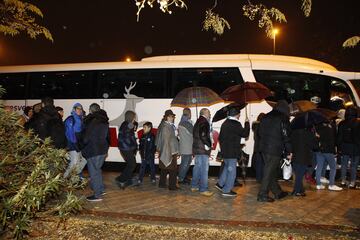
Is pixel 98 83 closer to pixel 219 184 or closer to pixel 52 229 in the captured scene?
pixel 219 184

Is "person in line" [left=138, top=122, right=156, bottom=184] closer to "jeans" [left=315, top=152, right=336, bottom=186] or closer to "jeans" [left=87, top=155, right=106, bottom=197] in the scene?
"jeans" [left=87, top=155, right=106, bottom=197]

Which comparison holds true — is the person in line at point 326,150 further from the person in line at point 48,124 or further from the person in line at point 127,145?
the person in line at point 48,124

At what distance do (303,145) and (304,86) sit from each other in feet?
10.9

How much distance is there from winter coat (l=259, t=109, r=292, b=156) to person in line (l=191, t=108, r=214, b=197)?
1.27 meters

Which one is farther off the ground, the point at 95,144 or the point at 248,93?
the point at 248,93

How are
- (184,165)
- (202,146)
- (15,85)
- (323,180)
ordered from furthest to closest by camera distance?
(15,85)
(323,180)
(184,165)
(202,146)

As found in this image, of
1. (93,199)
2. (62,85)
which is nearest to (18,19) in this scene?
(62,85)

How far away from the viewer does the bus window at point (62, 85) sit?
12.5 m

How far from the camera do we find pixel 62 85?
504 inches

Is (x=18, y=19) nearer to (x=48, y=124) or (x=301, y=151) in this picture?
(x=48, y=124)

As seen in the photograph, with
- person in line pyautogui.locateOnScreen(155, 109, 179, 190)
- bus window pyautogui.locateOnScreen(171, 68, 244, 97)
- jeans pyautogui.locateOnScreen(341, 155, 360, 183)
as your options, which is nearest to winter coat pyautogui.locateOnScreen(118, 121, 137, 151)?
person in line pyautogui.locateOnScreen(155, 109, 179, 190)

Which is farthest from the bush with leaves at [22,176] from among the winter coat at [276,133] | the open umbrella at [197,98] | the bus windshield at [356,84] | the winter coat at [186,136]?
the bus windshield at [356,84]

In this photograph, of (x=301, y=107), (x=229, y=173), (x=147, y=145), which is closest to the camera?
(x=229, y=173)

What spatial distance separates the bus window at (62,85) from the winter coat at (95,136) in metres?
4.46
